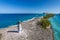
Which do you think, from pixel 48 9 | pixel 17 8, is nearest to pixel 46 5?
pixel 48 9

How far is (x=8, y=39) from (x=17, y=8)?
2.28 metres

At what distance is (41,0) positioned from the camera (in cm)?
750

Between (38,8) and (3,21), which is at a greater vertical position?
(38,8)

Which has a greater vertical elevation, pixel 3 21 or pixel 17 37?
pixel 3 21

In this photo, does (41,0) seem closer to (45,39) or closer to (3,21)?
(3,21)

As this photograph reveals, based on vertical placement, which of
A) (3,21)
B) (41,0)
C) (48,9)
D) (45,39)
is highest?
(41,0)

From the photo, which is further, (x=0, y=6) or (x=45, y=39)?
(x=0, y=6)

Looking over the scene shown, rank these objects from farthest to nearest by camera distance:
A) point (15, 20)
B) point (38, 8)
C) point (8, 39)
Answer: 1. point (15, 20)
2. point (38, 8)
3. point (8, 39)

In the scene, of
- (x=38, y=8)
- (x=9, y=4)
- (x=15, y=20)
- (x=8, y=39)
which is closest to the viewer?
(x=8, y=39)

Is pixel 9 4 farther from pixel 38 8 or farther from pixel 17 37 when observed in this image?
pixel 17 37

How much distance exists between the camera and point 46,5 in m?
7.35

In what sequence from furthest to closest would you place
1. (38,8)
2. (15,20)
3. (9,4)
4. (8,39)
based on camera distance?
(15,20) < (38,8) < (9,4) < (8,39)

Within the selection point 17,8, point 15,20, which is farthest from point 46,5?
point 15,20

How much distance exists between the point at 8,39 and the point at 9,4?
2261mm
